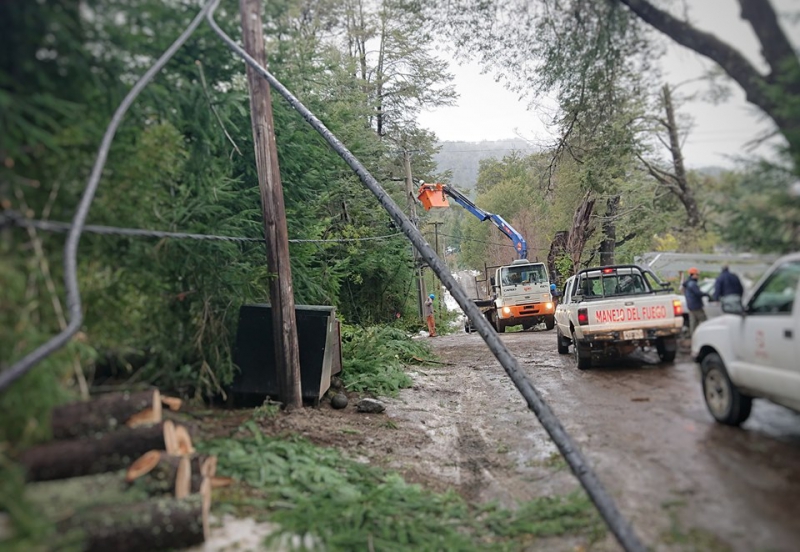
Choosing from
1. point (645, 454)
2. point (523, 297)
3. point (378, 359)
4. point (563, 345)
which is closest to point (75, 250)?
point (645, 454)

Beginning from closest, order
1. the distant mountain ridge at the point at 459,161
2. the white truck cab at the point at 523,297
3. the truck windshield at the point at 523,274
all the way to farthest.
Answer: the white truck cab at the point at 523,297, the truck windshield at the point at 523,274, the distant mountain ridge at the point at 459,161

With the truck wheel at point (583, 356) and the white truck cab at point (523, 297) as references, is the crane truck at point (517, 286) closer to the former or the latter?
the white truck cab at point (523, 297)

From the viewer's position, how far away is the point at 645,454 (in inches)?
172

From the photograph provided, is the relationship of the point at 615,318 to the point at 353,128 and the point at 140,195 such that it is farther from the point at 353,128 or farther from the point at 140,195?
the point at 353,128

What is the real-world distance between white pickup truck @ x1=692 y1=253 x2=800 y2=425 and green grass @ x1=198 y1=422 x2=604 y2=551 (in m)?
1.39

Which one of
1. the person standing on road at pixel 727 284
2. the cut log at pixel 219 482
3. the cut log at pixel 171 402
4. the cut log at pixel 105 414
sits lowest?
the cut log at pixel 219 482

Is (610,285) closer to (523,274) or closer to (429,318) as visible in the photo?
(523,274)

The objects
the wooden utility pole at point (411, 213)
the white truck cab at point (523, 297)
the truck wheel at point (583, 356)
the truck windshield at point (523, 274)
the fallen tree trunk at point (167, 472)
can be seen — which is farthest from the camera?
the wooden utility pole at point (411, 213)

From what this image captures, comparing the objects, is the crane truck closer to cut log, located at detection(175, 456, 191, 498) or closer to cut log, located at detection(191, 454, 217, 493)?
cut log, located at detection(191, 454, 217, 493)

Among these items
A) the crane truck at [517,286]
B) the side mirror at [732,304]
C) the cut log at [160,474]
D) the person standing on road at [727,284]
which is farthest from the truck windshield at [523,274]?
the cut log at [160,474]

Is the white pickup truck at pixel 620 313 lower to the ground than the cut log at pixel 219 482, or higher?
higher

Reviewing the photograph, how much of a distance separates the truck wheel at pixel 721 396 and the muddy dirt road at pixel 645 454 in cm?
8

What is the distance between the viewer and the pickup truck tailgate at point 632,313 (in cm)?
508

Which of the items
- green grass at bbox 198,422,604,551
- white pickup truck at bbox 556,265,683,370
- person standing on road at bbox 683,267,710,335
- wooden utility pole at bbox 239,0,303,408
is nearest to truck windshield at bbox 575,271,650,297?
white pickup truck at bbox 556,265,683,370
